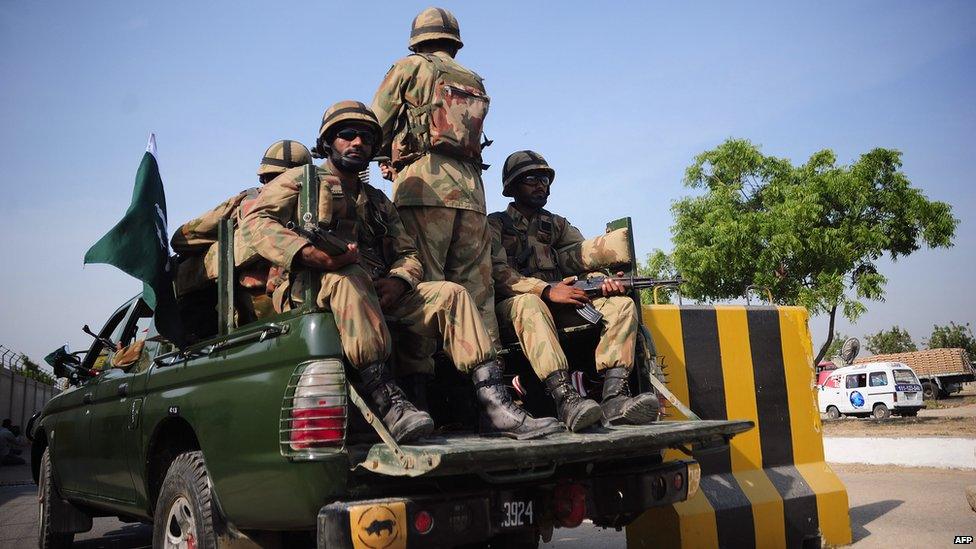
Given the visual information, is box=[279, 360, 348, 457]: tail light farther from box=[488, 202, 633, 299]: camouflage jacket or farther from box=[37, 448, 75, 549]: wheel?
box=[37, 448, 75, 549]: wheel

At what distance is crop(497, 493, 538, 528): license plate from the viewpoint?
10.0 feet

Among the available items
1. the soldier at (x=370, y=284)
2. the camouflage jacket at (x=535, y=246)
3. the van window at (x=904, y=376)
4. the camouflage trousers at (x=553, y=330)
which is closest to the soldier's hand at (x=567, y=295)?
the camouflage trousers at (x=553, y=330)

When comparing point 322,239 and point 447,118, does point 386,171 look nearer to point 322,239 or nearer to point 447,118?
point 447,118

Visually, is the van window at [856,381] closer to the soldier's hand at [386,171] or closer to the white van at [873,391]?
the white van at [873,391]

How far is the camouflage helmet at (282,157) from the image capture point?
5791 millimetres

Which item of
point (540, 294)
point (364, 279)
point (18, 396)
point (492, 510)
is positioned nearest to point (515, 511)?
point (492, 510)

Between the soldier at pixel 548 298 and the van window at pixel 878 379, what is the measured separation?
21749mm

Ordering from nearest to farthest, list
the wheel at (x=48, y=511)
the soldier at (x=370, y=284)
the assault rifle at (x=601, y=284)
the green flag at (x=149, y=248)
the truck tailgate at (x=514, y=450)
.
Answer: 1. the truck tailgate at (x=514, y=450)
2. the soldier at (x=370, y=284)
3. the green flag at (x=149, y=248)
4. the assault rifle at (x=601, y=284)
5. the wheel at (x=48, y=511)

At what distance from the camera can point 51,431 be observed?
580cm

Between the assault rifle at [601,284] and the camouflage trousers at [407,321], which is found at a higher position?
the assault rifle at [601,284]

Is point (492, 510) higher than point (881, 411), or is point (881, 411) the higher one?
point (492, 510)

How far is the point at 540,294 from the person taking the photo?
14.9 feet

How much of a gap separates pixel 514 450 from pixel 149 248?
8.13 ft

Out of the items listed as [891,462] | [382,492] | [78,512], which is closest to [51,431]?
[78,512]
